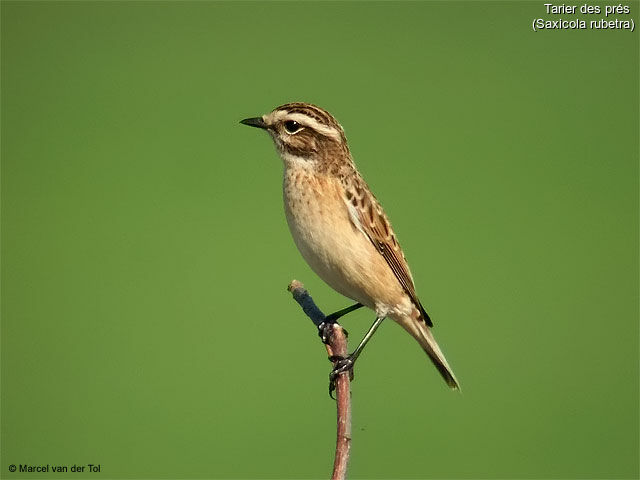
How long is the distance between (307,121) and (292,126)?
0.10m

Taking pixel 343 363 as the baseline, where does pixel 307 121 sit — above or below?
above

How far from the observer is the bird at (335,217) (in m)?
4.84

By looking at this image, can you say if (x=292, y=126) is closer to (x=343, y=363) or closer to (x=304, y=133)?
(x=304, y=133)

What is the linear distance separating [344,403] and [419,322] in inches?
90.6

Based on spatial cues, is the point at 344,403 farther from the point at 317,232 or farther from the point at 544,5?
the point at 544,5

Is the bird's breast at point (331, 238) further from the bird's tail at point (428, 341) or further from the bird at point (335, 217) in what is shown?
the bird's tail at point (428, 341)

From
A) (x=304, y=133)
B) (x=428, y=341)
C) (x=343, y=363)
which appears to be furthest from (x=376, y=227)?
(x=343, y=363)

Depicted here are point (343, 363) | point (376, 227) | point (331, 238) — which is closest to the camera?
point (343, 363)

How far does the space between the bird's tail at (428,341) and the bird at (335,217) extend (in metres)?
0.06

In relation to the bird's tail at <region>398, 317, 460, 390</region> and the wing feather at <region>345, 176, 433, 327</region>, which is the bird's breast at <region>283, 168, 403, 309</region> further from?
the bird's tail at <region>398, 317, 460, 390</region>

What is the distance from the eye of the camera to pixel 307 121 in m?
4.92

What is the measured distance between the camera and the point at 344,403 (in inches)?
119

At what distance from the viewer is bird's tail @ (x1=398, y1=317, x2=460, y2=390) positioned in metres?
5.27

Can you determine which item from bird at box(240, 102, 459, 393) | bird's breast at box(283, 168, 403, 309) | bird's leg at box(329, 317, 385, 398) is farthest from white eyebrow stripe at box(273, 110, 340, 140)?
bird's leg at box(329, 317, 385, 398)
